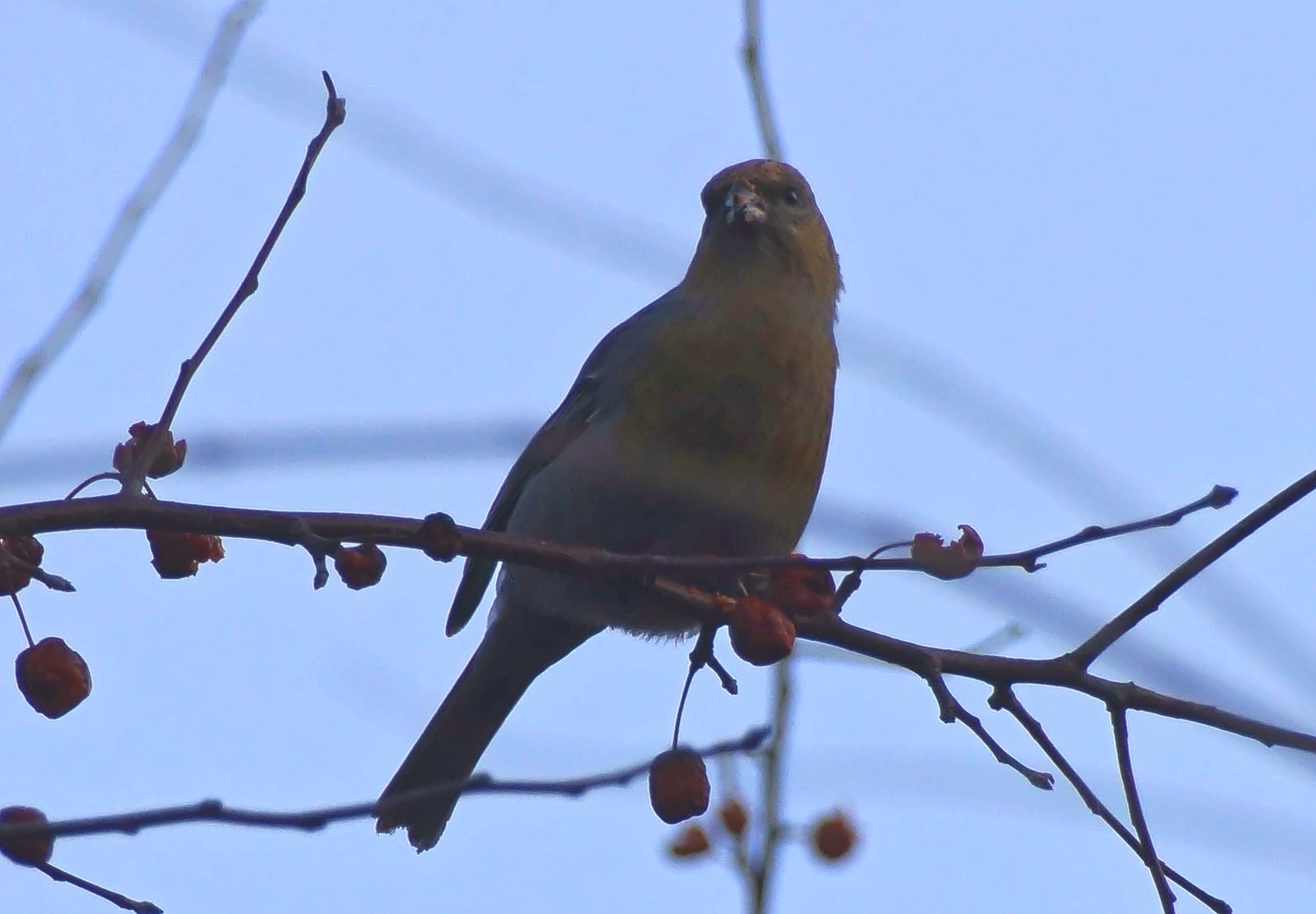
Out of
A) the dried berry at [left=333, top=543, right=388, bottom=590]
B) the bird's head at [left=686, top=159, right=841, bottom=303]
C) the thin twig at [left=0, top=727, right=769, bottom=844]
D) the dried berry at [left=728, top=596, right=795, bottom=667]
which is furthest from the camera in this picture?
the bird's head at [left=686, top=159, right=841, bottom=303]

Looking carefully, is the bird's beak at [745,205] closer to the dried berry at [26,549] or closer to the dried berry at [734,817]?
the dried berry at [734,817]

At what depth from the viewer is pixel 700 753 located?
6.70 feet

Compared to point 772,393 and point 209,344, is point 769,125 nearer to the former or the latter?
point 772,393

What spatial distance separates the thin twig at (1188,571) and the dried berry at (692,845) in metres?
2.25

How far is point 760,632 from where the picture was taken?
2689 mm

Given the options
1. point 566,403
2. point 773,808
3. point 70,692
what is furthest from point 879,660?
point 566,403

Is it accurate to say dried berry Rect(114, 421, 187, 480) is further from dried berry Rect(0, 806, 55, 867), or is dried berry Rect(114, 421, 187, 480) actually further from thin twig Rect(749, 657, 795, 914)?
thin twig Rect(749, 657, 795, 914)

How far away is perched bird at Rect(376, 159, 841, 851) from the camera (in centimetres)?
439

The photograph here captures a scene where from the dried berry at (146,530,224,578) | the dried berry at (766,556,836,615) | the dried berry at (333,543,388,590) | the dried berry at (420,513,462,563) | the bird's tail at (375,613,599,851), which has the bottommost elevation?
the dried berry at (420,513,462,563)

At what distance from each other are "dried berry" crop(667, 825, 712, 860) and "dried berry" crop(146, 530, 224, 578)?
6.65ft

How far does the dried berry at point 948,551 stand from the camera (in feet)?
6.98

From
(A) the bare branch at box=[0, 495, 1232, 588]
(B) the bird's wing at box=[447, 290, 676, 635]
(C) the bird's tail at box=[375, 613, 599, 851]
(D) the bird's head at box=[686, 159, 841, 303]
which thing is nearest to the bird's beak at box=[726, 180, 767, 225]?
(D) the bird's head at box=[686, 159, 841, 303]

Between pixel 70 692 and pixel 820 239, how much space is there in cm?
353

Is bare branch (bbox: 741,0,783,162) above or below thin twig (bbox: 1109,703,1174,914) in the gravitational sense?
above
